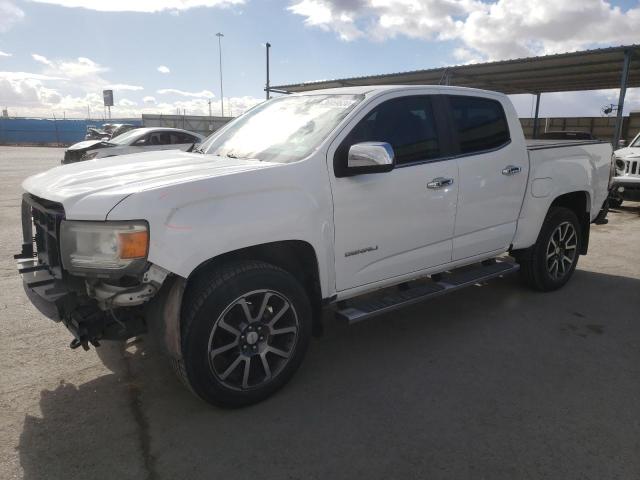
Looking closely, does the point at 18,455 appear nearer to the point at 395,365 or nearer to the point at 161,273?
the point at 161,273

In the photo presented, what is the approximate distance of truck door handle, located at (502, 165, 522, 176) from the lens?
422 centimetres

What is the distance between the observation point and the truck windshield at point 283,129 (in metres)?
3.26

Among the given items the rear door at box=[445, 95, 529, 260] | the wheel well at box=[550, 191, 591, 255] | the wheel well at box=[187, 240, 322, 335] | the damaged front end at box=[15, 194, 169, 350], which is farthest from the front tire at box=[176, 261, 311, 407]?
the wheel well at box=[550, 191, 591, 255]

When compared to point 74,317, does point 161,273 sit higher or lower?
higher

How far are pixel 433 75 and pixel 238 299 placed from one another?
53.1 feet

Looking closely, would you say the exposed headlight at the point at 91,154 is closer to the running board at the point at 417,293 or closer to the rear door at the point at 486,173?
the running board at the point at 417,293

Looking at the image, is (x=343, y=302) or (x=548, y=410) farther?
(x=343, y=302)

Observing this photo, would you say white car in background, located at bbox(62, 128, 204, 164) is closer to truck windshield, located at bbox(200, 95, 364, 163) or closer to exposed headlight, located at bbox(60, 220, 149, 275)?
truck windshield, located at bbox(200, 95, 364, 163)

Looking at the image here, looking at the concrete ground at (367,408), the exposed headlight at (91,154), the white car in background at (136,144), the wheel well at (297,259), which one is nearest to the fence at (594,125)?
the white car in background at (136,144)

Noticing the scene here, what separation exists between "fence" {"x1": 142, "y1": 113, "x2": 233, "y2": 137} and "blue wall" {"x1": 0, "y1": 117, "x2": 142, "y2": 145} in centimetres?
893

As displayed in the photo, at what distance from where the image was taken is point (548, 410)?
2961 millimetres

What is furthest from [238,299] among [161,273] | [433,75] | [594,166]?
[433,75]

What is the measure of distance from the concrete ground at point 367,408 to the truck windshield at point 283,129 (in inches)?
60.9

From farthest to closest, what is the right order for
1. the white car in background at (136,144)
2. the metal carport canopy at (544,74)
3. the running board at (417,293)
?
the metal carport canopy at (544,74) < the white car in background at (136,144) < the running board at (417,293)
